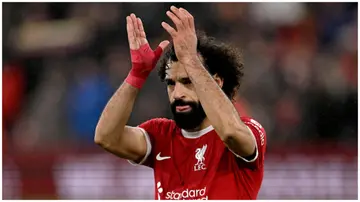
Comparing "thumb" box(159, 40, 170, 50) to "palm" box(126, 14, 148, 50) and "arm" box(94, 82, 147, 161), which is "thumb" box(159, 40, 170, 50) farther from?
"arm" box(94, 82, 147, 161)

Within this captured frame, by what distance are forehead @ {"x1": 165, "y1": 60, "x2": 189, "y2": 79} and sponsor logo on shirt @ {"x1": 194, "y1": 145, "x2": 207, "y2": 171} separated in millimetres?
364

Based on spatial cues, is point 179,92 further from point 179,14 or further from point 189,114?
point 179,14

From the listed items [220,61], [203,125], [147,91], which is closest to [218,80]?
[220,61]

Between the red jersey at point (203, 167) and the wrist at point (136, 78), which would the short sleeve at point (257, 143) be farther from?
the wrist at point (136, 78)

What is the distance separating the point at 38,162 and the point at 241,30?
7.86 feet

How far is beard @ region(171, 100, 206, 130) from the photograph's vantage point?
383cm

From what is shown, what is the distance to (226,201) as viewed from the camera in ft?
12.5

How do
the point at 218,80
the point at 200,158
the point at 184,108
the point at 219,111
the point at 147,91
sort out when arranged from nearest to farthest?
the point at 219,111
the point at 184,108
the point at 200,158
the point at 218,80
the point at 147,91

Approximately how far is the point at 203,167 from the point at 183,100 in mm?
333

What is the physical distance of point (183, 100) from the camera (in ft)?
12.6

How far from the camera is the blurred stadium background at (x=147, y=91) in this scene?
25.1ft

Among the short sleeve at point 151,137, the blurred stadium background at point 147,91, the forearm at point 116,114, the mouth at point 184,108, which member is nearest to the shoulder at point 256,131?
the mouth at point 184,108

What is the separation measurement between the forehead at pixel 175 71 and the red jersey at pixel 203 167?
31 centimetres

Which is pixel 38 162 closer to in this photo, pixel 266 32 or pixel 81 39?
pixel 81 39
